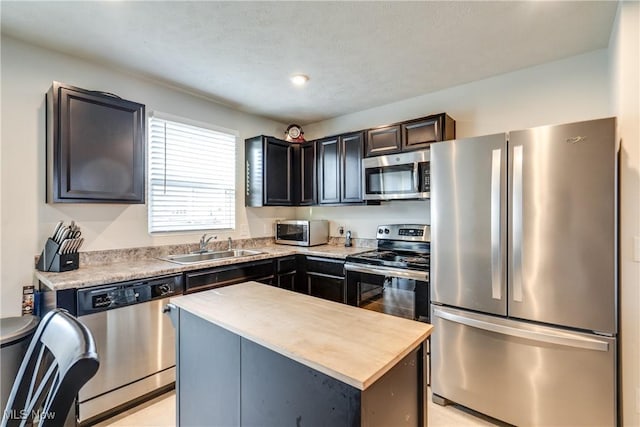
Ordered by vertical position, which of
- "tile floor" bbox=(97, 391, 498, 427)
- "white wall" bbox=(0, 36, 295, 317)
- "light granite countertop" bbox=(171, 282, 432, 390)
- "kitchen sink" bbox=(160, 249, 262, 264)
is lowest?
"tile floor" bbox=(97, 391, 498, 427)

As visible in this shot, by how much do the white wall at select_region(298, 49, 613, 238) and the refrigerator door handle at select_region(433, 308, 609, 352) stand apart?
1248 mm

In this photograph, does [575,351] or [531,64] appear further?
[531,64]

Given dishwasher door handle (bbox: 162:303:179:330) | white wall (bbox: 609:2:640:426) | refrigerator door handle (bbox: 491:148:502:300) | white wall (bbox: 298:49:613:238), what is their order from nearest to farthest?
1. white wall (bbox: 609:2:640:426)
2. dishwasher door handle (bbox: 162:303:179:330)
3. refrigerator door handle (bbox: 491:148:502:300)
4. white wall (bbox: 298:49:613:238)

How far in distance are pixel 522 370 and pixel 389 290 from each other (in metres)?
1.07

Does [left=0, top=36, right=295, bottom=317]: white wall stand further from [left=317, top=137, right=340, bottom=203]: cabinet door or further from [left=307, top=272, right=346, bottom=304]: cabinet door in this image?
[left=317, top=137, right=340, bottom=203]: cabinet door

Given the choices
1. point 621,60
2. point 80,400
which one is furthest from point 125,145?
point 621,60

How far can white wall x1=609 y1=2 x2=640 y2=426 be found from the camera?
5.07 ft

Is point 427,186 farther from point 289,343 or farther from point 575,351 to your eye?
point 289,343

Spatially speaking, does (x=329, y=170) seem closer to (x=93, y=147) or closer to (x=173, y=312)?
(x=93, y=147)

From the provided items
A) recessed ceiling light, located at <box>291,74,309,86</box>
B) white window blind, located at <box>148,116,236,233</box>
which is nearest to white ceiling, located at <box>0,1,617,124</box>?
recessed ceiling light, located at <box>291,74,309,86</box>

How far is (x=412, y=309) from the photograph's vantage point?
252cm

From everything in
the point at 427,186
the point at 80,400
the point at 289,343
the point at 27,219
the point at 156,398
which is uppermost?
the point at 427,186

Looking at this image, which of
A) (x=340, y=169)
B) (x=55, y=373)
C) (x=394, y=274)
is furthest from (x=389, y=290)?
(x=55, y=373)

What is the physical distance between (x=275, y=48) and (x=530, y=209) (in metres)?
2.05
